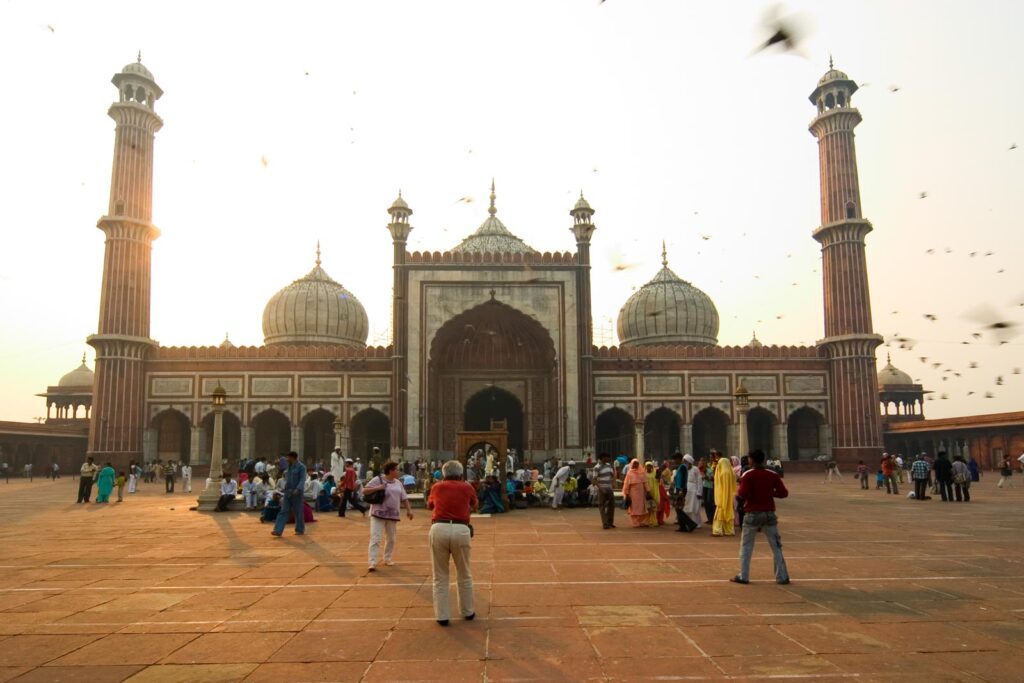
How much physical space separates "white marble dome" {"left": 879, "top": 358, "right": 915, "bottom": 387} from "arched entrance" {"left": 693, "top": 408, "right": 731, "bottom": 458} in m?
23.5

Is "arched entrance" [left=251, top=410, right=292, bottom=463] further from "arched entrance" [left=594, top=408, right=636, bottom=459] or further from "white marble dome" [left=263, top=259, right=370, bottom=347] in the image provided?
"arched entrance" [left=594, top=408, right=636, bottom=459]

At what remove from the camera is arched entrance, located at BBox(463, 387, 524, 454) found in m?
35.1

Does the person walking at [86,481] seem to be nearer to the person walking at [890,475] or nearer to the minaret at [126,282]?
the minaret at [126,282]

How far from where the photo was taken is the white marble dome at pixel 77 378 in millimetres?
51312

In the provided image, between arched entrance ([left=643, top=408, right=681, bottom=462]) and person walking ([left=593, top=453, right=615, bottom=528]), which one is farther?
arched entrance ([left=643, top=408, right=681, bottom=462])

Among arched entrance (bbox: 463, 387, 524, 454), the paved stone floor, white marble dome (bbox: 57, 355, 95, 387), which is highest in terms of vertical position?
white marble dome (bbox: 57, 355, 95, 387)

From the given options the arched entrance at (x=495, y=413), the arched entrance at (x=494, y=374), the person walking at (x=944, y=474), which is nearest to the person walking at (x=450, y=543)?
the person walking at (x=944, y=474)

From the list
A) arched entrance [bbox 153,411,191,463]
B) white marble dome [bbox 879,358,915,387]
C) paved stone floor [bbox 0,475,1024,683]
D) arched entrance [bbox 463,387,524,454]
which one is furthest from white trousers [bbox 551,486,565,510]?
white marble dome [bbox 879,358,915,387]

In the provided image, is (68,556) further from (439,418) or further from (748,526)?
(439,418)

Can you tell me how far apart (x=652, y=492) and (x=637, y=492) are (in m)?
0.32

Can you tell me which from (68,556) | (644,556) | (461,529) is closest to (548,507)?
(644,556)

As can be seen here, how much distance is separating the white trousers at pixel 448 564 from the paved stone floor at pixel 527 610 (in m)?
0.15

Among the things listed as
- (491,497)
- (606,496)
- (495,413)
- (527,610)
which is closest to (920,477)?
A: (606,496)

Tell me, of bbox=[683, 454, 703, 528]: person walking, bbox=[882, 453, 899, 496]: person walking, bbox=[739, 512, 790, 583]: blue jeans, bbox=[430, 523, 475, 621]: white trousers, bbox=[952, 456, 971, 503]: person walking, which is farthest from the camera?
bbox=[882, 453, 899, 496]: person walking
